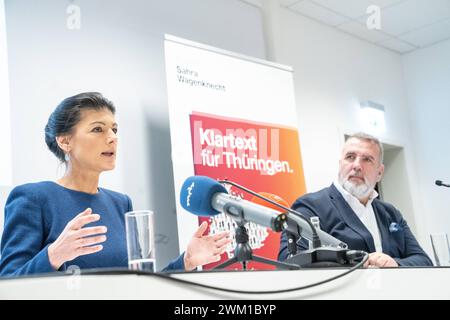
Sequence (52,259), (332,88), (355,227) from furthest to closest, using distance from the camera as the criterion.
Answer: (332,88) < (355,227) < (52,259)

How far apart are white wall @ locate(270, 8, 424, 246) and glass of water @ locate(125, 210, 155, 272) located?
3178mm

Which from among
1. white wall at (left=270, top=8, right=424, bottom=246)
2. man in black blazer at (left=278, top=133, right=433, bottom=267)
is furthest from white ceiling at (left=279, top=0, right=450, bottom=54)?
man in black blazer at (left=278, top=133, right=433, bottom=267)

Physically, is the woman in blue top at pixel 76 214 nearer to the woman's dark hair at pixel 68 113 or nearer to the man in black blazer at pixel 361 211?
the woman's dark hair at pixel 68 113

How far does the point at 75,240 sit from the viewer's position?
1005mm

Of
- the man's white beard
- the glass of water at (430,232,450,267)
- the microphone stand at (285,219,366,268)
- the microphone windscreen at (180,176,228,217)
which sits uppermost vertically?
the man's white beard

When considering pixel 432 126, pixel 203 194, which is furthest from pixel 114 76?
pixel 432 126

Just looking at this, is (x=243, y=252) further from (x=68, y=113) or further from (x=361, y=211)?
(x=361, y=211)

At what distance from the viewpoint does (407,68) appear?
543 centimetres

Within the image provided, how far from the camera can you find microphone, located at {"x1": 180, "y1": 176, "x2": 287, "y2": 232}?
0.86 m

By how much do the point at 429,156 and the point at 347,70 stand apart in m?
1.30

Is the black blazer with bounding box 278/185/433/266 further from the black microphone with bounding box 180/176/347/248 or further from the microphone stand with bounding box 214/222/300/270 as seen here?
the microphone stand with bounding box 214/222/300/270

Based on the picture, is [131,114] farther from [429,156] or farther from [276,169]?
[429,156]

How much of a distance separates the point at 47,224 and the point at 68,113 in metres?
0.49

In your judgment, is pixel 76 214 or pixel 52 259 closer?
pixel 52 259
